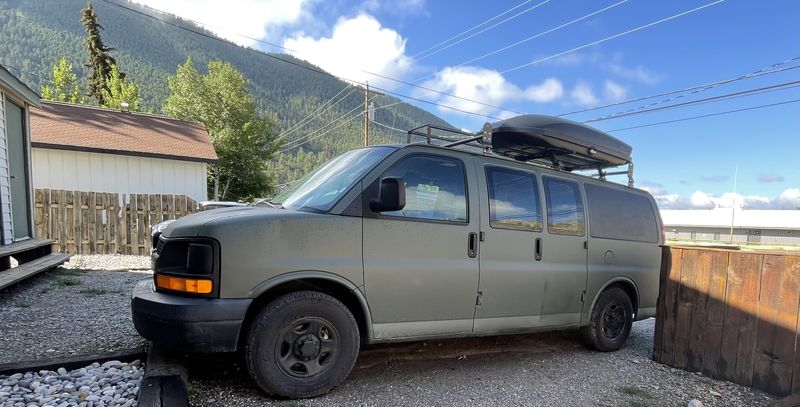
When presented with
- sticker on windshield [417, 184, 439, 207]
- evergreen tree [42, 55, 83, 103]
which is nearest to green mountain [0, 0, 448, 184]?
evergreen tree [42, 55, 83, 103]

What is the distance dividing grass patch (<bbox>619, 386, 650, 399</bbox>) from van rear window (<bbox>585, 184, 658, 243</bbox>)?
1575mm

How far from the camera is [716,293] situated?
414 cm

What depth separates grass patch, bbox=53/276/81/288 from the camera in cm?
627

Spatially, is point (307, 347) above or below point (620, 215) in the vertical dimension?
below

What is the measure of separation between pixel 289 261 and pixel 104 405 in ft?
4.51

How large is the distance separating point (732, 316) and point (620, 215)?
1450 mm

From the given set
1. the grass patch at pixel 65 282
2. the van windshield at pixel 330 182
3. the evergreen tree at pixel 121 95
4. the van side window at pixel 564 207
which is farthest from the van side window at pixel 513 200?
the evergreen tree at pixel 121 95

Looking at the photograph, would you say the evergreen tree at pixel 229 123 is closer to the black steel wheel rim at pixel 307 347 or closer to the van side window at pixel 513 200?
the van side window at pixel 513 200

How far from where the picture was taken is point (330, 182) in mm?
3439

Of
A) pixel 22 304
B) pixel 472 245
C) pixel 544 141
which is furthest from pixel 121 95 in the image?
pixel 472 245

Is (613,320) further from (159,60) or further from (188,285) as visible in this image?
(159,60)

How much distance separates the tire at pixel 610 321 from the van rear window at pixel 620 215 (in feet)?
2.27

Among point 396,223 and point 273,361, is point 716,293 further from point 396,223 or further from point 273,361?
point 273,361

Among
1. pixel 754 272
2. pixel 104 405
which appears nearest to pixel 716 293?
pixel 754 272
